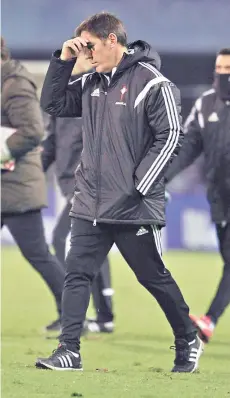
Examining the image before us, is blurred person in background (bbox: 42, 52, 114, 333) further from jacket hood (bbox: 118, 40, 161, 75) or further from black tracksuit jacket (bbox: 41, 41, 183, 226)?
black tracksuit jacket (bbox: 41, 41, 183, 226)

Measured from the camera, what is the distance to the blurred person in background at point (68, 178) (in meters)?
9.95

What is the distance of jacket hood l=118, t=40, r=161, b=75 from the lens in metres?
7.51

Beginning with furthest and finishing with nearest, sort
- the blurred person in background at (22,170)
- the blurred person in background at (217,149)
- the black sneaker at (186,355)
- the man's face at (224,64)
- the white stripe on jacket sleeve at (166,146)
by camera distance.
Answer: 1. the man's face at (224,64)
2. the blurred person in background at (217,149)
3. the blurred person in background at (22,170)
4. the black sneaker at (186,355)
5. the white stripe on jacket sleeve at (166,146)

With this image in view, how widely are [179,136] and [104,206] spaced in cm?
60

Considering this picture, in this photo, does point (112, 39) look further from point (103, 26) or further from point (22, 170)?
point (22, 170)

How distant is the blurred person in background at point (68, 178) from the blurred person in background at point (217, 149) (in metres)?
0.87

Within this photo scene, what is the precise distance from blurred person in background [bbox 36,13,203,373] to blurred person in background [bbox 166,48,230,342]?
1.86 metres

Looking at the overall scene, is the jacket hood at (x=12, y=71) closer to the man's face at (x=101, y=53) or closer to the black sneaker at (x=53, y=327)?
the man's face at (x=101, y=53)

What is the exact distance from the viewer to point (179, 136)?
745cm

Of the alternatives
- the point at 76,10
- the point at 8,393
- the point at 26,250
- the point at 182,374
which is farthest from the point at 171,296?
the point at 76,10

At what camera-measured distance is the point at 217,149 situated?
9484mm

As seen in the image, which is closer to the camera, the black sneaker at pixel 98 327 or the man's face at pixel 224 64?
the man's face at pixel 224 64

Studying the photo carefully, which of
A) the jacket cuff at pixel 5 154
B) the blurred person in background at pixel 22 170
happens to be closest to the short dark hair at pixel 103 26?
the blurred person in background at pixel 22 170

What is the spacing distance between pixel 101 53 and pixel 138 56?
0.22 meters
